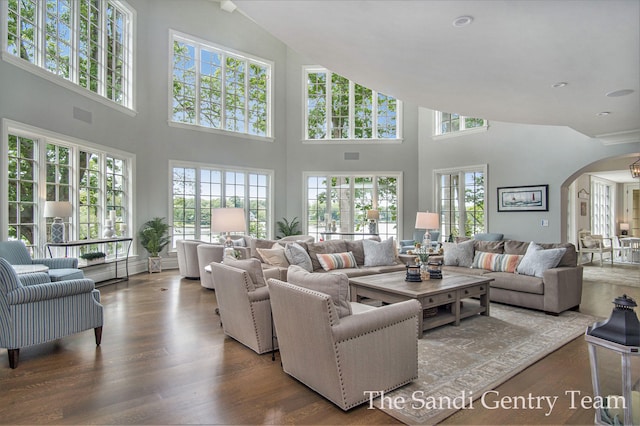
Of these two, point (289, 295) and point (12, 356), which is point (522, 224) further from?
point (12, 356)

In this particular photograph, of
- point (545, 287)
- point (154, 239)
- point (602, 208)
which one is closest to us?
point (545, 287)

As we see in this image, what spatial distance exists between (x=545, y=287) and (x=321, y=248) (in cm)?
310

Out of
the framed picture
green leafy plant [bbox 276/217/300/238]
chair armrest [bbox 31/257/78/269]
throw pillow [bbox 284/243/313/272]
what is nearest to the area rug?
throw pillow [bbox 284/243/313/272]

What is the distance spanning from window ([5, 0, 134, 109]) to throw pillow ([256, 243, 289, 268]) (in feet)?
14.1

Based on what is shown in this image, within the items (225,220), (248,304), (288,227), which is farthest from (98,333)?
(288,227)

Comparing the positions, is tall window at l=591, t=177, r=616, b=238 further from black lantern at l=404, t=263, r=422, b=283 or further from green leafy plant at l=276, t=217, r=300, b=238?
black lantern at l=404, t=263, r=422, b=283

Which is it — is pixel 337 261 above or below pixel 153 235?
below

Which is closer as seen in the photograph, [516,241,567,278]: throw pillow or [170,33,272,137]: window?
[516,241,567,278]: throw pillow

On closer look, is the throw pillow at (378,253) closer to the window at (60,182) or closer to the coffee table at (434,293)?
the coffee table at (434,293)

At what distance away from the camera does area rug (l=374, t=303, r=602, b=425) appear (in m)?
2.45

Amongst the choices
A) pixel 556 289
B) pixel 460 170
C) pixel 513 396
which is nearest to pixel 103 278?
pixel 513 396

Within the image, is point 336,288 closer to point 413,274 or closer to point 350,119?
point 413,274

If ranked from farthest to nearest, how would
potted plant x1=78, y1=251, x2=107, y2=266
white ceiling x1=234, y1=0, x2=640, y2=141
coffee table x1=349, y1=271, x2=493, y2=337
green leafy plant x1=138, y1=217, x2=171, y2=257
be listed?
green leafy plant x1=138, y1=217, x2=171, y2=257
potted plant x1=78, y1=251, x2=107, y2=266
coffee table x1=349, y1=271, x2=493, y2=337
white ceiling x1=234, y1=0, x2=640, y2=141

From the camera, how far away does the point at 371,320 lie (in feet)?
8.09
